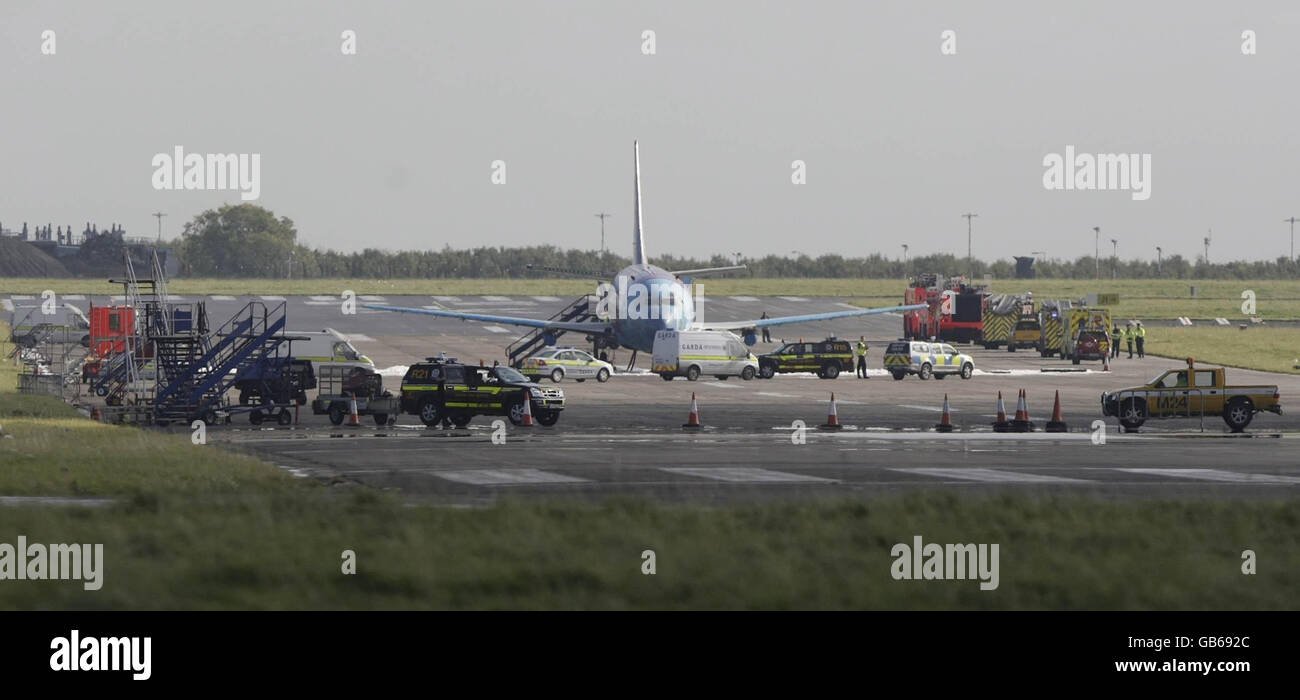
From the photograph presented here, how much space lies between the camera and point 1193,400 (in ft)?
151

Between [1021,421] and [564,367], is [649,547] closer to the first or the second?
[1021,421]

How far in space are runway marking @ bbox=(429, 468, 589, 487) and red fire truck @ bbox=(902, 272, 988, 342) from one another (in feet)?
229

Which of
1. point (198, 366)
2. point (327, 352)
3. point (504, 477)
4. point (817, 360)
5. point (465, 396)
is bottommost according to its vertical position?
point (504, 477)

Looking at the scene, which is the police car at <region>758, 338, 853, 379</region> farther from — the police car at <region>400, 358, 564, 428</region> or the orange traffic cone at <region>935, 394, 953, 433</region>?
the police car at <region>400, 358, 564, 428</region>

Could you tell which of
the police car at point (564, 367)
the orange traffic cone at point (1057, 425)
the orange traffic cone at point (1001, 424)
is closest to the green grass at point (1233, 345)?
the police car at point (564, 367)

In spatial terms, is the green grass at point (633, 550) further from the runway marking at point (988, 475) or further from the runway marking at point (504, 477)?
the runway marking at point (504, 477)

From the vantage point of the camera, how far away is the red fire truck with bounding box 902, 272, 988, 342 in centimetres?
9938

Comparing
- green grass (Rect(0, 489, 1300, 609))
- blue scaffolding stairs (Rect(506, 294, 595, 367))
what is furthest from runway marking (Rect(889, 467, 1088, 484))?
blue scaffolding stairs (Rect(506, 294, 595, 367))

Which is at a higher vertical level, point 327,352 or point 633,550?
point 327,352

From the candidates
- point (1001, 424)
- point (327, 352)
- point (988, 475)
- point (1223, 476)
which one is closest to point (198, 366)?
point (327, 352)

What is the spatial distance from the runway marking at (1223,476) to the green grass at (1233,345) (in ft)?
147

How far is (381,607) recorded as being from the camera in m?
16.0

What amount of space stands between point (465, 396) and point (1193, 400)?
68.0 ft
